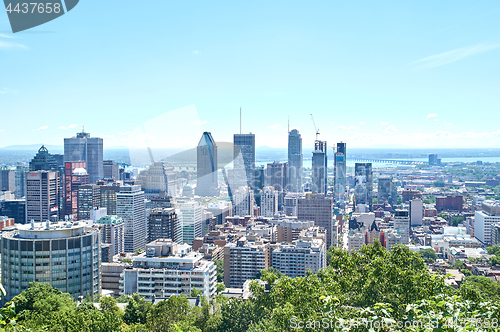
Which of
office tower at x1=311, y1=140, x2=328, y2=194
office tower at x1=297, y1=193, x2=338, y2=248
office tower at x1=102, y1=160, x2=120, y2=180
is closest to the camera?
office tower at x1=297, y1=193, x2=338, y2=248

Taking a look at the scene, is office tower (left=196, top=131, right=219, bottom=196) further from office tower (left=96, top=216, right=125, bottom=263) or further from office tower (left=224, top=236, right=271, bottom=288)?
office tower (left=96, top=216, right=125, bottom=263)

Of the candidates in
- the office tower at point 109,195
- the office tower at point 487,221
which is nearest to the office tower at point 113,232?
the office tower at point 109,195

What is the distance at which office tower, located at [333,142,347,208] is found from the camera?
83.7ft

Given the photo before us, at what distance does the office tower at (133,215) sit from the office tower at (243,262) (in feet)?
16.0

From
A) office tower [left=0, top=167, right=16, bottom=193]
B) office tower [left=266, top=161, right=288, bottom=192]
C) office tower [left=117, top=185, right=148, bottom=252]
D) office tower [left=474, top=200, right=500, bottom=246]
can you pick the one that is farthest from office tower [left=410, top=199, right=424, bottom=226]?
office tower [left=0, top=167, right=16, bottom=193]

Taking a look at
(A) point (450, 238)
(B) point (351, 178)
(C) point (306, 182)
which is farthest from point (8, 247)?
(B) point (351, 178)

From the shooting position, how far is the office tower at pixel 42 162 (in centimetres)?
1836

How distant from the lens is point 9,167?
19.9m

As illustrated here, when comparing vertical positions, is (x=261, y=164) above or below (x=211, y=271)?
above

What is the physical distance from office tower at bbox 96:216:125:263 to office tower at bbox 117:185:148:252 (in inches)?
11.3

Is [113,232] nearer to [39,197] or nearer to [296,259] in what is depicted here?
[39,197]

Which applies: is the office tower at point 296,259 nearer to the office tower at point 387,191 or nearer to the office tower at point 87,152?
the office tower at point 87,152

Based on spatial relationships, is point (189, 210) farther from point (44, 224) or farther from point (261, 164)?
point (261, 164)

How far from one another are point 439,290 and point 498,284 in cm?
640
